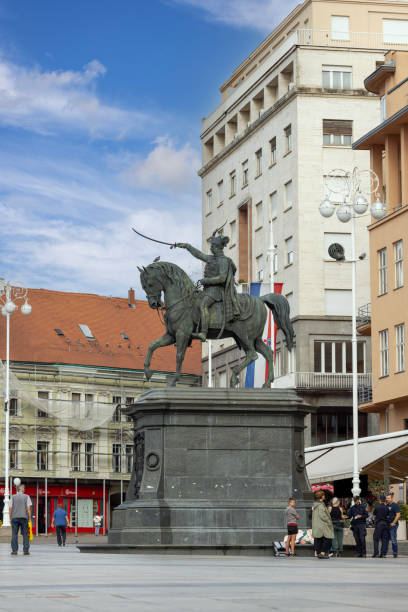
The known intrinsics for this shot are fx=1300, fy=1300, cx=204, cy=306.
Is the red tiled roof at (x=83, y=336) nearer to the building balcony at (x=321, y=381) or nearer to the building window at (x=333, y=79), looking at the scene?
the building balcony at (x=321, y=381)

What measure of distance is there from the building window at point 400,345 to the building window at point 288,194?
78.1 ft

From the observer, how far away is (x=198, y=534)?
2833cm

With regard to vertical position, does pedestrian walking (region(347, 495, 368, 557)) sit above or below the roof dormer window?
below

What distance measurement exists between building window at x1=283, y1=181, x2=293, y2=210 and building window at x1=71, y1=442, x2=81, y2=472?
27315 millimetres

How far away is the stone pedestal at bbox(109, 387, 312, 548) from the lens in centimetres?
2867

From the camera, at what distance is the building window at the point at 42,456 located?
96.1 m

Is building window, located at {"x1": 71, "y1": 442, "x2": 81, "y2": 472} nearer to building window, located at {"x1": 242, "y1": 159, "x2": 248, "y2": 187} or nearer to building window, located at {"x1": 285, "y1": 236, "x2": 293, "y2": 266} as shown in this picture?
building window, located at {"x1": 242, "y1": 159, "x2": 248, "y2": 187}

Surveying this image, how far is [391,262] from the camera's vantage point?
60.0 meters

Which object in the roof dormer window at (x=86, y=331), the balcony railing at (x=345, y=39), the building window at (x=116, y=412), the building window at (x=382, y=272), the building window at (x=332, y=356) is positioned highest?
the balcony railing at (x=345, y=39)

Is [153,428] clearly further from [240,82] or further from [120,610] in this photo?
[240,82]

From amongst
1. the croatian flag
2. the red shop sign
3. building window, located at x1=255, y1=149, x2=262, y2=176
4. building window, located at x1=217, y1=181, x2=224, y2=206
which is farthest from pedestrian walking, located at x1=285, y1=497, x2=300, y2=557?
building window, located at x1=217, y1=181, x2=224, y2=206

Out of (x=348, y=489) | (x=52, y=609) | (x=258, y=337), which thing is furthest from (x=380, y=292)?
(x=52, y=609)

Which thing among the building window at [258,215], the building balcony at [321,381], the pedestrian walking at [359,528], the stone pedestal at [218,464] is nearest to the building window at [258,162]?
the building window at [258,215]

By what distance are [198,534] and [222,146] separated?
229 feet
